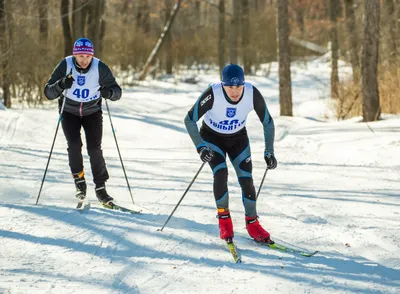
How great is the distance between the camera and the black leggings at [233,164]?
4891 millimetres

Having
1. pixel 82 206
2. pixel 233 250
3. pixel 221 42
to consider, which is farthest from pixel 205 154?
pixel 221 42

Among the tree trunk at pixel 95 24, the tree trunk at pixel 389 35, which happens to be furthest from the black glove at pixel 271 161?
the tree trunk at pixel 95 24

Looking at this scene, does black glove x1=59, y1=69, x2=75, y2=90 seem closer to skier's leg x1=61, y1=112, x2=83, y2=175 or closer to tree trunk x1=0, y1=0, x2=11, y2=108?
skier's leg x1=61, y1=112, x2=83, y2=175

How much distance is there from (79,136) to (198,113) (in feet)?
5.77

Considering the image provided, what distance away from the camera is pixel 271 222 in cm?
574

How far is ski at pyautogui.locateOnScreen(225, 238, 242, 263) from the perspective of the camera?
4474mm

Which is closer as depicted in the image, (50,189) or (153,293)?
(153,293)

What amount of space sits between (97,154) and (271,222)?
2055mm

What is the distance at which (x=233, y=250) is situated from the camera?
4.63m

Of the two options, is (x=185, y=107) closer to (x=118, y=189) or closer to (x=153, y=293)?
(x=118, y=189)

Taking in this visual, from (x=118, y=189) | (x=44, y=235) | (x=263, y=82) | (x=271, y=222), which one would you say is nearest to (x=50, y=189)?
(x=118, y=189)

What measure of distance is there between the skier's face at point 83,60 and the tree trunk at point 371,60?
7365 millimetres

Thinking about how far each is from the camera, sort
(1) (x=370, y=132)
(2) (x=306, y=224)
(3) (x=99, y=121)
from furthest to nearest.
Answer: (1) (x=370, y=132) → (3) (x=99, y=121) → (2) (x=306, y=224)

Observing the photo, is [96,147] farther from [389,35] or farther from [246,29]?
[246,29]
